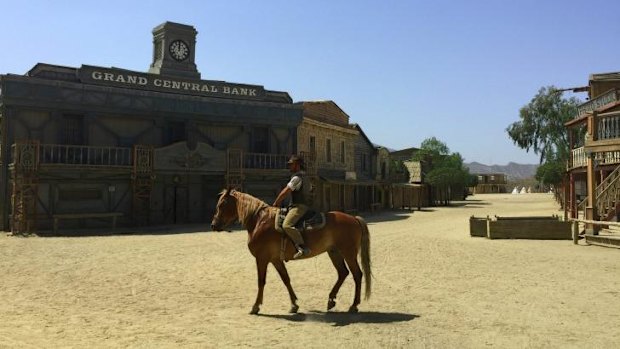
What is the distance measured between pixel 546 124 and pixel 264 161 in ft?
115

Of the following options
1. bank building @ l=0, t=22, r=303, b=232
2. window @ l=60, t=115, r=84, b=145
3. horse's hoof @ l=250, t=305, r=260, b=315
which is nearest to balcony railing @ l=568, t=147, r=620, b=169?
bank building @ l=0, t=22, r=303, b=232

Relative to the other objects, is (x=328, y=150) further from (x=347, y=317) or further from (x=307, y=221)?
(x=347, y=317)

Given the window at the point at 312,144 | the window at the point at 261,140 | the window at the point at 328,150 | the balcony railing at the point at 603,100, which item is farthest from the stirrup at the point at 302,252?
the window at the point at 328,150

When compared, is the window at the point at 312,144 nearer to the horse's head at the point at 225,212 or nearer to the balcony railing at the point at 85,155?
the balcony railing at the point at 85,155

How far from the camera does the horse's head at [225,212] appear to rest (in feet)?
26.3

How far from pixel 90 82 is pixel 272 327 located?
1982cm

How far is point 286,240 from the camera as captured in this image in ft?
25.1

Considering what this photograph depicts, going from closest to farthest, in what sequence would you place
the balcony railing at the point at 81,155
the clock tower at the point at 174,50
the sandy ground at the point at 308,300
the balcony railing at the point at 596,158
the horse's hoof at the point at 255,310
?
the sandy ground at the point at 308,300
the horse's hoof at the point at 255,310
the balcony railing at the point at 81,155
the balcony railing at the point at 596,158
the clock tower at the point at 174,50

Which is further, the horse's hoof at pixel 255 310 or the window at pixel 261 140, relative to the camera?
the window at pixel 261 140

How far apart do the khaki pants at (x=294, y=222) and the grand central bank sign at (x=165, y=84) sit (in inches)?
741

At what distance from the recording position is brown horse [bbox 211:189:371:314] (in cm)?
763

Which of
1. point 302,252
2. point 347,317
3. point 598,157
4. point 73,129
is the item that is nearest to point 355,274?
point 347,317

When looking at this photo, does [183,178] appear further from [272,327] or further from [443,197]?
[443,197]

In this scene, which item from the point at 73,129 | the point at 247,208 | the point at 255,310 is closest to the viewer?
the point at 255,310
